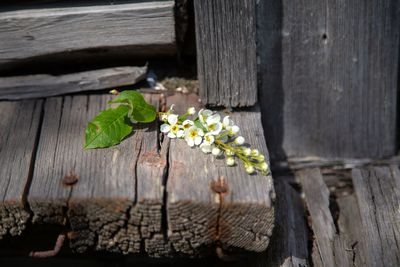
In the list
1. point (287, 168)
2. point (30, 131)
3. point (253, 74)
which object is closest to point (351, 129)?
point (287, 168)

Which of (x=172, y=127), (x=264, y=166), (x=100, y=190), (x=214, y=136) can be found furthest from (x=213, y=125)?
(x=100, y=190)

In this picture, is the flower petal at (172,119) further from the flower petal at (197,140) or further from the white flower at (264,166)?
the white flower at (264,166)

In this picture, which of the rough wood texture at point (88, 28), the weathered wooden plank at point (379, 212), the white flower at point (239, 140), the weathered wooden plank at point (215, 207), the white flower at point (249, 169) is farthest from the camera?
the rough wood texture at point (88, 28)

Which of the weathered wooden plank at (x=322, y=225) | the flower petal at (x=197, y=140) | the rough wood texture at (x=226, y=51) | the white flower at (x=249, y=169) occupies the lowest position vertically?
the weathered wooden plank at (x=322, y=225)

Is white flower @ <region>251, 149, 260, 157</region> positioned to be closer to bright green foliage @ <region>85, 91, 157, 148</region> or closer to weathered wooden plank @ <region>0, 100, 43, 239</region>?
bright green foliage @ <region>85, 91, 157, 148</region>

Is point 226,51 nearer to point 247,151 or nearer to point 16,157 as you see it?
point 247,151

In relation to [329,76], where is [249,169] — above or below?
below

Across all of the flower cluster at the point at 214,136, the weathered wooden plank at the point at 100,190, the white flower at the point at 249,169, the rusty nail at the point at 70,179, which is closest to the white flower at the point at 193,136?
Result: the flower cluster at the point at 214,136

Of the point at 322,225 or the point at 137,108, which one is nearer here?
the point at 137,108
